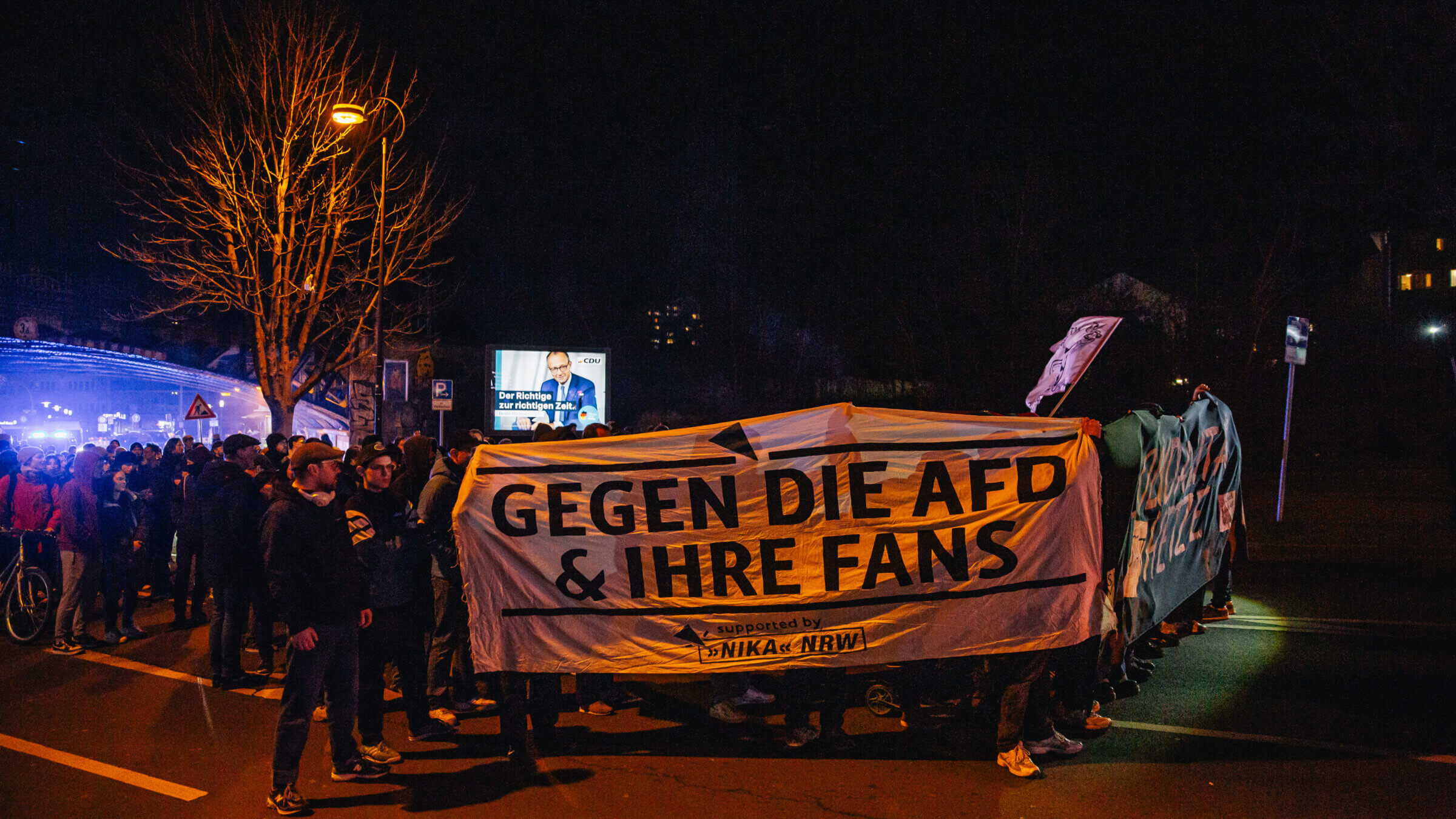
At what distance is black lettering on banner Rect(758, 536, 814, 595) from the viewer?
204 inches

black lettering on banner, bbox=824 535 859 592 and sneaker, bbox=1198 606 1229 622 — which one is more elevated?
black lettering on banner, bbox=824 535 859 592

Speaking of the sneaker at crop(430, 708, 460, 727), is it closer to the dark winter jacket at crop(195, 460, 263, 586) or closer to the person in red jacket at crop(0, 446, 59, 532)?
the dark winter jacket at crop(195, 460, 263, 586)

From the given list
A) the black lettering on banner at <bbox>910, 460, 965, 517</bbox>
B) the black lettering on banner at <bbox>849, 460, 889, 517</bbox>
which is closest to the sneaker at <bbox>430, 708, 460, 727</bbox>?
the black lettering on banner at <bbox>849, 460, 889, 517</bbox>

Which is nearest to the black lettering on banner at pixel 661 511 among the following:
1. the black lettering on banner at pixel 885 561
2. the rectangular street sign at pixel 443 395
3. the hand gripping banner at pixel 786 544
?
the hand gripping banner at pixel 786 544

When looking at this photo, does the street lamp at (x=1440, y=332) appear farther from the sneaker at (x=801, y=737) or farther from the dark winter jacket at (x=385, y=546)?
the dark winter jacket at (x=385, y=546)

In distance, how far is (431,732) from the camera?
225 inches

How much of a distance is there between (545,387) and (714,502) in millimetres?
22607

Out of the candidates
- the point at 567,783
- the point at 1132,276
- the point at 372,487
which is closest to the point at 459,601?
the point at 372,487

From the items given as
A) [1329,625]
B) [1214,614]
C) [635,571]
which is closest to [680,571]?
[635,571]

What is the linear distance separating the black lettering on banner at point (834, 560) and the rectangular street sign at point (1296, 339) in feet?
37.3

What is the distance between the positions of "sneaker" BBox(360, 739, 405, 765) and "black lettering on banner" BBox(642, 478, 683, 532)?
2069mm

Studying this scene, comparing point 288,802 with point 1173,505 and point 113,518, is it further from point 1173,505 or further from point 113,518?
point 1173,505

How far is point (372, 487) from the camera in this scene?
5574mm

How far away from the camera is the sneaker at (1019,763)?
15.9 feet
